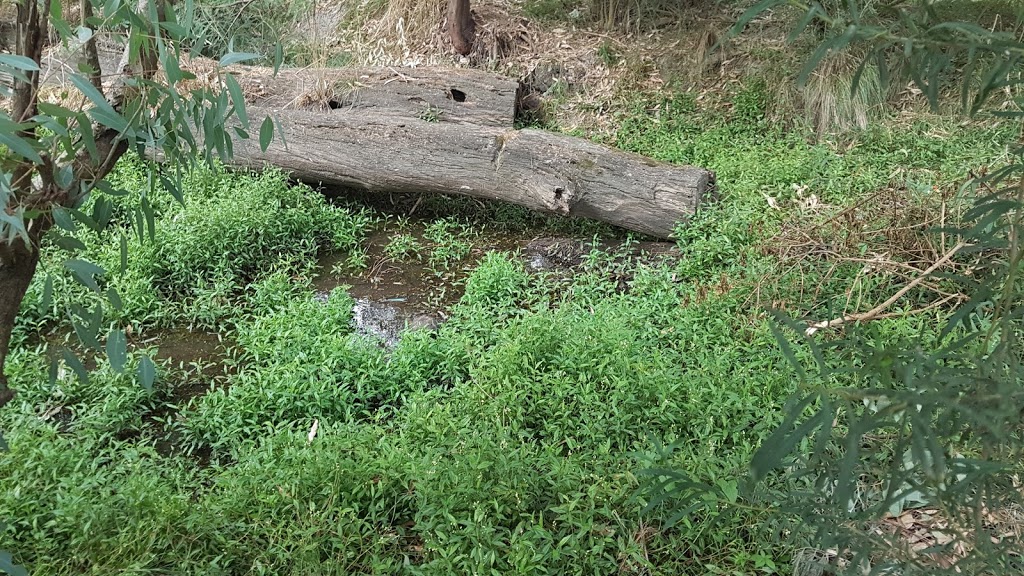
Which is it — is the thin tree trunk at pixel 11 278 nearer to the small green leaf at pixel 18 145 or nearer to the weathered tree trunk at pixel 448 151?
the small green leaf at pixel 18 145

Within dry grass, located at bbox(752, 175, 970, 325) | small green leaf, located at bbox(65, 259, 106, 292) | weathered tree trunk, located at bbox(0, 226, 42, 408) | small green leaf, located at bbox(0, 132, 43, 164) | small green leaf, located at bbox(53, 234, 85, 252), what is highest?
small green leaf, located at bbox(0, 132, 43, 164)

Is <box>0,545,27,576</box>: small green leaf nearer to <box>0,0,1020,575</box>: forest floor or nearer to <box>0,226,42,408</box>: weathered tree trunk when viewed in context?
<box>0,0,1020,575</box>: forest floor

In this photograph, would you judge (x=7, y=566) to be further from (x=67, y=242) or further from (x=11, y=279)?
(x=11, y=279)

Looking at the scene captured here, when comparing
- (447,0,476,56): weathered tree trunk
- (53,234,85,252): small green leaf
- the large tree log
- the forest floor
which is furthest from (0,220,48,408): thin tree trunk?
(447,0,476,56): weathered tree trunk

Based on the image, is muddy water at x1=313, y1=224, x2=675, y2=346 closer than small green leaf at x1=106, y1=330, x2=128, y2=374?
No

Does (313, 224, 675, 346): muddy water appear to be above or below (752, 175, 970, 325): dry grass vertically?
below

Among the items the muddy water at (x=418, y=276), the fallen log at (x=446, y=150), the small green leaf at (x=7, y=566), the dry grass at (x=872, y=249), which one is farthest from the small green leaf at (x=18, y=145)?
the fallen log at (x=446, y=150)

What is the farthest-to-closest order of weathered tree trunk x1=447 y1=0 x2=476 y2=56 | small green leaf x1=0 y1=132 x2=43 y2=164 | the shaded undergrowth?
weathered tree trunk x1=447 y1=0 x2=476 y2=56
the shaded undergrowth
small green leaf x1=0 y1=132 x2=43 y2=164

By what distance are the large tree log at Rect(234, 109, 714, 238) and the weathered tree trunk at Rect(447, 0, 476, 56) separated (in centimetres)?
200

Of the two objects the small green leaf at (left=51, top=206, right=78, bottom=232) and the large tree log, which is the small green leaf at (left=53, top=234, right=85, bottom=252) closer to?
the small green leaf at (left=51, top=206, right=78, bottom=232)

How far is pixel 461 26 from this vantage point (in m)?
7.06

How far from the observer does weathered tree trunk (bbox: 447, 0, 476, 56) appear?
22.8 ft

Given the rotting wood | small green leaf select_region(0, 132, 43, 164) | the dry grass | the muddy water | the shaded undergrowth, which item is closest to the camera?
small green leaf select_region(0, 132, 43, 164)

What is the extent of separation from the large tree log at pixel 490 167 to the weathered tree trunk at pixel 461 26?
2004 millimetres
